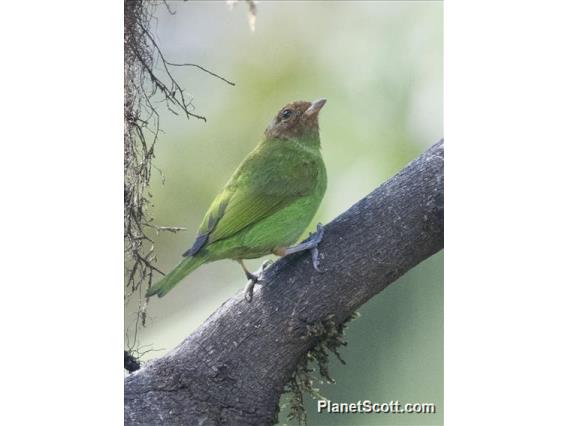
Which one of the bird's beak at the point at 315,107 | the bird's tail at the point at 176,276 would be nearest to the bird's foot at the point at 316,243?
the bird's tail at the point at 176,276

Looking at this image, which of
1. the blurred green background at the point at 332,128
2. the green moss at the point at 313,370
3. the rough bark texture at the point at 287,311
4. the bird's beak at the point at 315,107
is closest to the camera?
the rough bark texture at the point at 287,311

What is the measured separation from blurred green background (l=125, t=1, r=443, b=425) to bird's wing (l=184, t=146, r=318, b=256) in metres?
0.12

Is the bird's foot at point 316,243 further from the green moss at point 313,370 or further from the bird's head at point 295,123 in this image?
the bird's head at point 295,123

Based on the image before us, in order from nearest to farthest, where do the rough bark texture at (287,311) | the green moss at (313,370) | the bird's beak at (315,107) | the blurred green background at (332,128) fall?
the rough bark texture at (287,311) → the green moss at (313,370) → the blurred green background at (332,128) → the bird's beak at (315,107)

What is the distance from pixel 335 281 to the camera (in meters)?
4.10

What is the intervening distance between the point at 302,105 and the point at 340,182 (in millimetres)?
476

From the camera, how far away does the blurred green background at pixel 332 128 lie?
4.34m

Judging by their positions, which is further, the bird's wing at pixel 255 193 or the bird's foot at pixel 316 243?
the bird's wing at pixel 255 193

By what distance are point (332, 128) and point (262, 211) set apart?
660mm

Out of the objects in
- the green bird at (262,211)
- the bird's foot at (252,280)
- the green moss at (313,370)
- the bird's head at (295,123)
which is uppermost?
the bird's head at (295,123)

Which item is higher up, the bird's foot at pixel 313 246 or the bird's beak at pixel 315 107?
the bird's beak at pixel 315 107

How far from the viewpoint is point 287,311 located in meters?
4.13
